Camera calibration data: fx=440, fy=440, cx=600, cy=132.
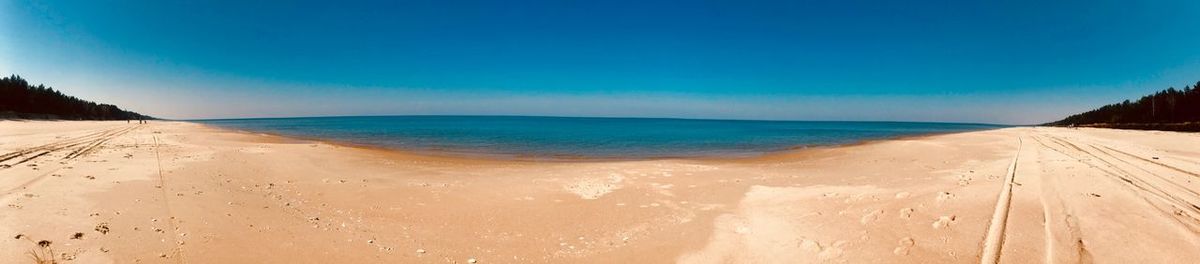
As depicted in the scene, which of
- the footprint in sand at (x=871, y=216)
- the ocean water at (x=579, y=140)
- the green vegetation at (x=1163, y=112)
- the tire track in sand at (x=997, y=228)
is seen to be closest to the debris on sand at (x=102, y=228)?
the footprint in sand at (x=871, y=216)

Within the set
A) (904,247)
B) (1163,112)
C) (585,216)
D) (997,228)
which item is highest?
(1163,112)

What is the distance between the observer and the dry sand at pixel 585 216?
488 centimetres

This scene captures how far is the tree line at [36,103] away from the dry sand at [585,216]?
5595cm

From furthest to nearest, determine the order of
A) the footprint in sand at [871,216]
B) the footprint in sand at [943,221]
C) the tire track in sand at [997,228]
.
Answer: the footprint in sand at [871,216], the footprint in sand at [943,221], the tire track in sand at [997,228]

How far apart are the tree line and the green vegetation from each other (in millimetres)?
99931

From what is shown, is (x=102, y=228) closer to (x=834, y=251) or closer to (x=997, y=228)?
(x=834, y=251)

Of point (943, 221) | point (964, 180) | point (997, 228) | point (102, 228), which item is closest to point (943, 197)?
point (943, 221)

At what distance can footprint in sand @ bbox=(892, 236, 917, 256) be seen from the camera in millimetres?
4907

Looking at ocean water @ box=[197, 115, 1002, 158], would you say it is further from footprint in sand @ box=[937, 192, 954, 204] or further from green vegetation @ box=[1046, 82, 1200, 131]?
green vegetation @ box=[1046, 82, 1200, 131]

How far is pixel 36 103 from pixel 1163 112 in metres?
114

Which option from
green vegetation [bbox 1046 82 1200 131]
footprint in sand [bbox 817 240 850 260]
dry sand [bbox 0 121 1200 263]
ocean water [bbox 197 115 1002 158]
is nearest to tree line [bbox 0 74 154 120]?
ocean water [bbox 197 115 1002 158]

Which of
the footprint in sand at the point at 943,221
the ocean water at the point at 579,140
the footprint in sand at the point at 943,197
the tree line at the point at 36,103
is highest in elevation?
the tree line at the point at 36,103

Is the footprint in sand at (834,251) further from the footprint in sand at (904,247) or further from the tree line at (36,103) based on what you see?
the tree line at (36,103)

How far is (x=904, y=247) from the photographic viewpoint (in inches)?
200
